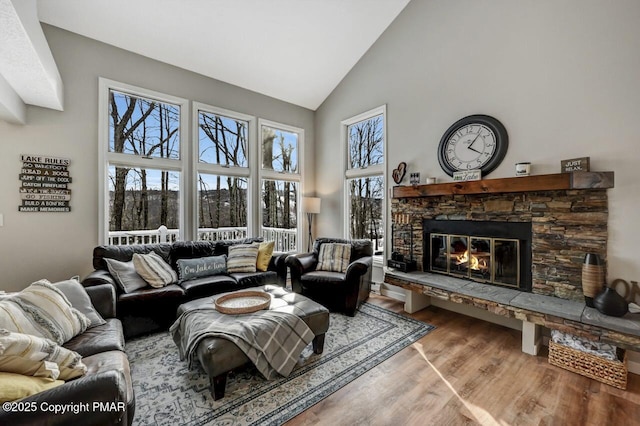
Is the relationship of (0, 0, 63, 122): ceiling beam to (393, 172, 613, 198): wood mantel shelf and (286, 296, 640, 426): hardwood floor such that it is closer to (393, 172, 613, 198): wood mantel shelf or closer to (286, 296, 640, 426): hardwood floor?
(286, 296, 640, 426): hardwood floor

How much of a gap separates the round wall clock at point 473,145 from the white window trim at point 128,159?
3.72 m

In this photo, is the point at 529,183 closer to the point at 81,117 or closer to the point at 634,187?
the point at 634,187

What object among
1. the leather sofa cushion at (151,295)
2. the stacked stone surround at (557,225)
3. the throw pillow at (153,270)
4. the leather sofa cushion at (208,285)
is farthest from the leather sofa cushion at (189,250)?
the stacked stone surround at (557,225)

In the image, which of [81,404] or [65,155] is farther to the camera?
[65,155]

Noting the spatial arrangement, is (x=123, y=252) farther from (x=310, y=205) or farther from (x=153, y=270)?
(x=310, y=205)

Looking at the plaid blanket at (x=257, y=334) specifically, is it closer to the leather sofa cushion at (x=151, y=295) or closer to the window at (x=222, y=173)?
the leather sofa cushion at (x=151, y=295)

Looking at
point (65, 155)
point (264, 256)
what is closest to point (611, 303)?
point (264, 256)

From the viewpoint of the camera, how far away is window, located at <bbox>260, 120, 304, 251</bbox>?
5.09 m

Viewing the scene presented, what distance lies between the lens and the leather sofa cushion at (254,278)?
352cm

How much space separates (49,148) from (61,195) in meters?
0.56

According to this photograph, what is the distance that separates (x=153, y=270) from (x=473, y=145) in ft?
13.4

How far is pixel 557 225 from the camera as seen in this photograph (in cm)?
270

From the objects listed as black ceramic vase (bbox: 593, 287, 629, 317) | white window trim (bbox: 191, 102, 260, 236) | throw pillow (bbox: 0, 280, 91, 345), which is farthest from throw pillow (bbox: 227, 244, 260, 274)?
black ceramic vase (bbox: 593, 287, 629, 317)

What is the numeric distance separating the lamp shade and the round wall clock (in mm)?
2315
